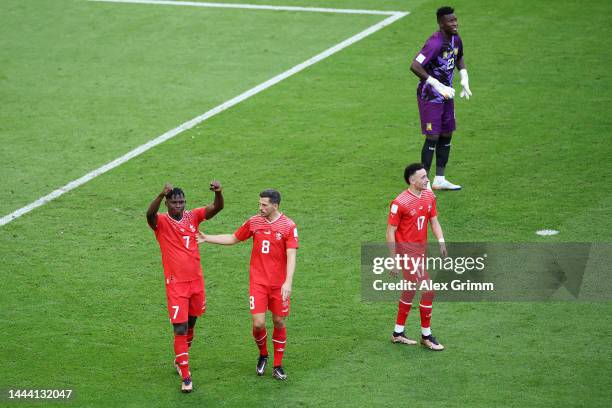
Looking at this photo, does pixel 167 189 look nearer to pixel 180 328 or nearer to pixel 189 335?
pixel 180 328

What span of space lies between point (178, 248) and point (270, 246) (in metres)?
0.99

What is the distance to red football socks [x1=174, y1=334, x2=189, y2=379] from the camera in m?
11.6

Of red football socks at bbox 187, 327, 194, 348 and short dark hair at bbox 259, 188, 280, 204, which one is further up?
short dark hair at bbox 259, 188, 280, 204

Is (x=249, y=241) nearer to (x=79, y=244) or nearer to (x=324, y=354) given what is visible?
(x=79, y=244)

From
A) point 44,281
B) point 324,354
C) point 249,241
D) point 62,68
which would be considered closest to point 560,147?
point 249,241

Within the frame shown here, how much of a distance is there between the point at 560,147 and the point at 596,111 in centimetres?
173

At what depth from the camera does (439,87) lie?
1639cm

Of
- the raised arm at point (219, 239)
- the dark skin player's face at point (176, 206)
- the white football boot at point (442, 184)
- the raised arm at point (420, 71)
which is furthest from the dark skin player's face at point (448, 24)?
the dark skin player's face at point (176, 206)

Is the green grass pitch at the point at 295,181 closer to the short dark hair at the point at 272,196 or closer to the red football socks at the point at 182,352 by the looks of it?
the red football socks at the point at 182,352

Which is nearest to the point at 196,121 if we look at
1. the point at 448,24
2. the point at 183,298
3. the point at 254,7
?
the point at 448,24

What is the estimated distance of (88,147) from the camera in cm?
1933

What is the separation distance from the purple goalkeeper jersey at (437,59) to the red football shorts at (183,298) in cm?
626

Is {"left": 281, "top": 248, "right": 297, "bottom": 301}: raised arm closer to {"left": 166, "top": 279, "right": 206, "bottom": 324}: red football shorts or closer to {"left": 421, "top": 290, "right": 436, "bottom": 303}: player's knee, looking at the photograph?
{"left": 166, "top": 279, "right": 206, "bottom": 324}: red football shorts

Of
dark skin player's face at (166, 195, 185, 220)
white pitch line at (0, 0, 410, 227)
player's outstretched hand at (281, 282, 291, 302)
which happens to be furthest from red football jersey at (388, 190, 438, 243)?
white pitch line at (0, 0, 410, 227)
